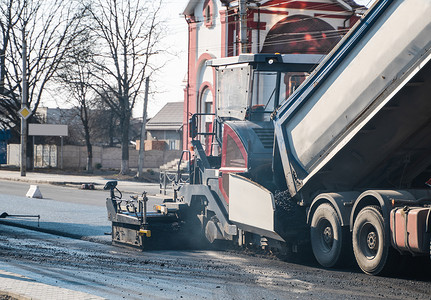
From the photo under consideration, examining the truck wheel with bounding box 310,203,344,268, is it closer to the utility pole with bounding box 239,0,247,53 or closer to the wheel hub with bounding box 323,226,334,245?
the wheel hub with bounding box 323,226,334,245

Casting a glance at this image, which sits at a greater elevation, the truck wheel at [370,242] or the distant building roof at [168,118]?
the distant building roof at [168,118]

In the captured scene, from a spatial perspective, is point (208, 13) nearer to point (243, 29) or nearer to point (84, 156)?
point (243, 29)

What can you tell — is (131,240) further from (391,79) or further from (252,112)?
(391,79)

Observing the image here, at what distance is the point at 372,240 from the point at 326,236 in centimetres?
113

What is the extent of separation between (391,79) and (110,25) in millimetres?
39497

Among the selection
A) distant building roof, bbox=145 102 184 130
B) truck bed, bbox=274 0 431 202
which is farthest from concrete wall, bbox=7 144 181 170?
truck bed, bbox=274 0 431 202

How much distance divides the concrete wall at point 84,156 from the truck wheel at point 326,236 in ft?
151

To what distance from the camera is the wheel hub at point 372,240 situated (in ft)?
31.6

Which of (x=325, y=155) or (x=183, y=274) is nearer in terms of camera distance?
(x=183, y=274)

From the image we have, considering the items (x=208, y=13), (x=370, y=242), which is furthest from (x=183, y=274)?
(x=208, y=13)

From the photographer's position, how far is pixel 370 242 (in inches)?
383

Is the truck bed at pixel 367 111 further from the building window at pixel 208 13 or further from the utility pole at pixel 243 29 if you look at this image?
the building window at pixel 208 13

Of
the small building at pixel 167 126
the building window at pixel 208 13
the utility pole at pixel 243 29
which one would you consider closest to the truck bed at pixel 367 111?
the utility pole at pixel 243 29

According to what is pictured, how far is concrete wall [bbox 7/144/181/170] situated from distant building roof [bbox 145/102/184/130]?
16147 mm
